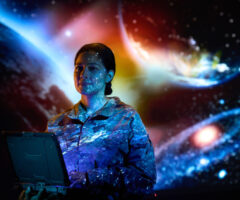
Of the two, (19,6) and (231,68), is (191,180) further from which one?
(19,6)

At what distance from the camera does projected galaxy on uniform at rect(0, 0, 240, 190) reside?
3523mm

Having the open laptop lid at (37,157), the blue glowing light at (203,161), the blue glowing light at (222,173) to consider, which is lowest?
the open laptop lid at (37,157)

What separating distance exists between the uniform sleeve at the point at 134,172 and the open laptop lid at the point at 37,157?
0.83ft

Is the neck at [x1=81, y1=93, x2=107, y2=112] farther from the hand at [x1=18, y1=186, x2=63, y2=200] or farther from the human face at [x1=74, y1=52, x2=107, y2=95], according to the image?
the hand at [x1=18, y1=186, x2=63, y2=200]

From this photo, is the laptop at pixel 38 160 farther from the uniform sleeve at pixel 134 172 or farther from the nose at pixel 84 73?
the nose at pixel 84 73

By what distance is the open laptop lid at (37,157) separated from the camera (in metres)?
1.08

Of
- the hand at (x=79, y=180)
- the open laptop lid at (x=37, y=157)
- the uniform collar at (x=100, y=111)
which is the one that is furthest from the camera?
the uniform collar at (x=100, y=111)

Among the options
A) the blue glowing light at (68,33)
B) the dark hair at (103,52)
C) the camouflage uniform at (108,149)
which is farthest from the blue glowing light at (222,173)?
the blue glowing light at (68,33)

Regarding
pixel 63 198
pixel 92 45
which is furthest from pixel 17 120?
pixel 63 198

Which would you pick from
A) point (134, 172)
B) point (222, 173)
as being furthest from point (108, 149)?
point (222, 173)

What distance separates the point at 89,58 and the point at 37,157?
2.84ft

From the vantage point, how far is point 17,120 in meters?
3.16

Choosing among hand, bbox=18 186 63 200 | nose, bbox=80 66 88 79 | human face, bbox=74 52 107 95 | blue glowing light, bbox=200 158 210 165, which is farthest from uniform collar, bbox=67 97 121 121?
blue glowing light, bbox=200 158 210 165

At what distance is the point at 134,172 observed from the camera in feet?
4.33
